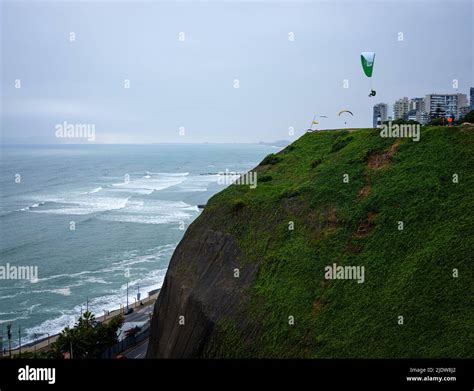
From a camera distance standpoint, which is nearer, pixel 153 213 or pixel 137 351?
pixel 137 351

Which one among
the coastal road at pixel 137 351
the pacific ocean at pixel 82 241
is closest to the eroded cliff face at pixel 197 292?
the coastal road at pixel 137 351

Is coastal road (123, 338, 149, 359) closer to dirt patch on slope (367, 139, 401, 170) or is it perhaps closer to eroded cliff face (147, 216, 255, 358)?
eroded cliff face (147, 216, 255, 358)

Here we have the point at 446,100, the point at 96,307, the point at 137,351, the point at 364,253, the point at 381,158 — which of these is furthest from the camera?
the point at 446,100

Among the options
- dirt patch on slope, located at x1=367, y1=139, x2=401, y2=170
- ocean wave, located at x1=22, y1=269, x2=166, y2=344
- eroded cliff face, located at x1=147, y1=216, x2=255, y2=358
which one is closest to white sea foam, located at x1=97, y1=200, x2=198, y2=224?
ocean wave, located at x1=22, y1=269, x2=166, y2=344

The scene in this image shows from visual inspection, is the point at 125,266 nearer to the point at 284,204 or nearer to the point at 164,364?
the point at 284,204

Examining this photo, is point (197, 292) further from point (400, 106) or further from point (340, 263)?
point (400, 106)

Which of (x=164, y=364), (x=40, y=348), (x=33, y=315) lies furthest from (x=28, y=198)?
(x=164, y=364)

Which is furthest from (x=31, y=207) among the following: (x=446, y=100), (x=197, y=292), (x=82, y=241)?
(x=197, y=292)
